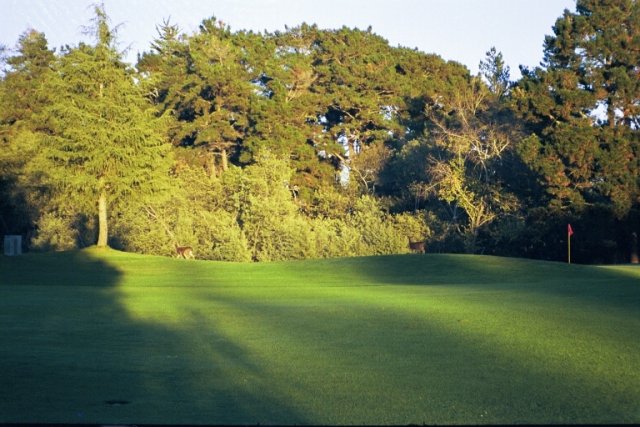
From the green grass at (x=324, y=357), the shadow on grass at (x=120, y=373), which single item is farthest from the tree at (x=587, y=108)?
the shadow on grass at (x=120, y=373)

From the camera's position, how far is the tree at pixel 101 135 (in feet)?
144

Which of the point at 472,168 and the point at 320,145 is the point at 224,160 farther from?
the point at 472,168

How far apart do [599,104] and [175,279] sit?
32.5 m

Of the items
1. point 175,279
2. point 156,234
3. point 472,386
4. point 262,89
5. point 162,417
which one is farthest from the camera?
point 262,89

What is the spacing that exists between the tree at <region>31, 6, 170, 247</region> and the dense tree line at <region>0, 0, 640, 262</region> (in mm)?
99

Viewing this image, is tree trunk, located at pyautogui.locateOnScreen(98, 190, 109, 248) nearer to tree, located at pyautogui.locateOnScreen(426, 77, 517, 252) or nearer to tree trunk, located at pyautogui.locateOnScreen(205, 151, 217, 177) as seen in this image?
tree, located at pyautogui.locateOnScreen(426, 77, 517, 252)

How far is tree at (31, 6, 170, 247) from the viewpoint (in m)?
43.8

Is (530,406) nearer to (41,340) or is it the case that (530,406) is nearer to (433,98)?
(41,340)

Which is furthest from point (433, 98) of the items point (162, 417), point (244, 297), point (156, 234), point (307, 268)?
point (162, 417)

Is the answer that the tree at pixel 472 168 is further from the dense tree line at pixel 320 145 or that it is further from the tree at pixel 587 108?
the tree at pixel 587 108

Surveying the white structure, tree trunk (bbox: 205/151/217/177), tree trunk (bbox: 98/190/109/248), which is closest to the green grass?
the white structure

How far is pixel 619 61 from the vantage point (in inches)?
2163

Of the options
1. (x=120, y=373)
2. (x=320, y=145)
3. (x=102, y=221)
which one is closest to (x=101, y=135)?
(x=102, y=221)

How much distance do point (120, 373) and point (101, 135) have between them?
3483 centimetres
